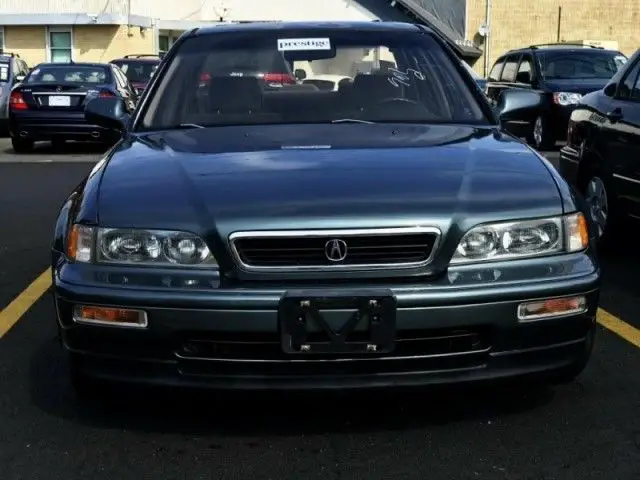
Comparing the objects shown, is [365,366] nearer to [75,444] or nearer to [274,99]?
[75,444]

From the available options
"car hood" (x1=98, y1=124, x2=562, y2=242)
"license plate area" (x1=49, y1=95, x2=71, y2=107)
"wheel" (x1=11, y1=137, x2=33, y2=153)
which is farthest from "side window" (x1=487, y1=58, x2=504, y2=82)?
"car hood" (x1=98, y1=124, x2=562, y2=242)

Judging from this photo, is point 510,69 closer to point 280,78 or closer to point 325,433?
point 280,78

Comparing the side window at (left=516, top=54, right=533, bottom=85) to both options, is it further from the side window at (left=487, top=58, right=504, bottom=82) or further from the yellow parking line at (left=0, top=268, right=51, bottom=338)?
the yellow parking line at (left=0, top=268, right=51, bottom=338)

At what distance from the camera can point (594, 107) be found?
704cm

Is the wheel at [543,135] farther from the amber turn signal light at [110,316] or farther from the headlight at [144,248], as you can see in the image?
the amber turn signal light at [110,316]

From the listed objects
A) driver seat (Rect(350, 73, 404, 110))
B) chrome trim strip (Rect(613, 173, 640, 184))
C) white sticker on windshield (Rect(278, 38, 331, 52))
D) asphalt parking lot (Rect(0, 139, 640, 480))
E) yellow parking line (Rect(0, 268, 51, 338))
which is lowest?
yellow parking line (Rect(0, 268, 51, 338))

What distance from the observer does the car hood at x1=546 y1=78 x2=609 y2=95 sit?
50.4ft

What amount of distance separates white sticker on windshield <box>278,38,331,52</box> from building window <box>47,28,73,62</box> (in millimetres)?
32124

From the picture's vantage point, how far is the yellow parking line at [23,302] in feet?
17.9

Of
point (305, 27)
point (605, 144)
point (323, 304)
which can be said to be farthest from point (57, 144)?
point (323, 304)

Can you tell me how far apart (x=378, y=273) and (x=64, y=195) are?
763cm

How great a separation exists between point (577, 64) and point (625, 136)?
10.3m

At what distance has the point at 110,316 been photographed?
352 centimetres

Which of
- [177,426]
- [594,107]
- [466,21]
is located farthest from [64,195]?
[466,21]
